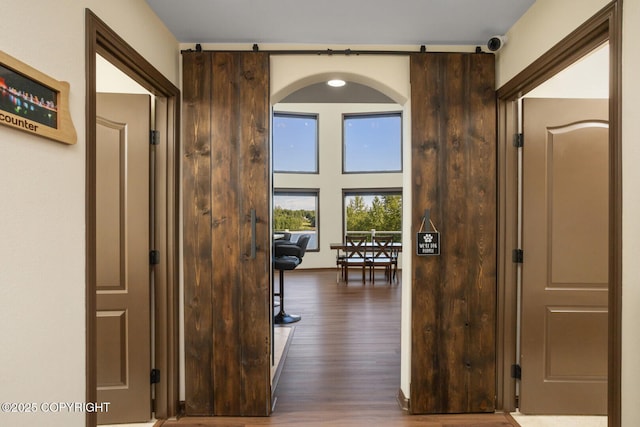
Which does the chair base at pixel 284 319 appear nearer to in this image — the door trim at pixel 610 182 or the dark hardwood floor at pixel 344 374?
the dark hardwood floor at pixel 344 374

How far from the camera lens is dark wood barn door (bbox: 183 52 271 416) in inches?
98.1

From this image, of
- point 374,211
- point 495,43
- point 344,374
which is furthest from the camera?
point 374,211

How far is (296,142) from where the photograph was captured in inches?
353

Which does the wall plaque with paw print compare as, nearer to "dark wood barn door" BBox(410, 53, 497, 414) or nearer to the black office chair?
"dark wood barn door" BBox(410, 53, 497, 414)

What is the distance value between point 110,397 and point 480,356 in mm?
2430

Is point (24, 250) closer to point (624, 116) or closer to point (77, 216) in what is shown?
point (77, 216)

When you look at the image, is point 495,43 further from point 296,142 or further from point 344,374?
point 296,142

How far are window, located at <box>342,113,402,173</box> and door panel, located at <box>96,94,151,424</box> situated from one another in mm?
6908

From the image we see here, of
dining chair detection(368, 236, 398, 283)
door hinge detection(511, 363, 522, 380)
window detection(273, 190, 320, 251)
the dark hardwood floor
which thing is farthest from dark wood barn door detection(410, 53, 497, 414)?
window detection(273, 190, 320, 251)

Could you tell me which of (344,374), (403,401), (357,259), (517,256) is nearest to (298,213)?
(357,259)

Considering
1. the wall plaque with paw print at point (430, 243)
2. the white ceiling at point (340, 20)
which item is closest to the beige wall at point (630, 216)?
the white ceiling at point (340, 20)

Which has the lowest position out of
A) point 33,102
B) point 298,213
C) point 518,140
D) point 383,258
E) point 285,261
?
point 383,258

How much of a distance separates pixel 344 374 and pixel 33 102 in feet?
9.21

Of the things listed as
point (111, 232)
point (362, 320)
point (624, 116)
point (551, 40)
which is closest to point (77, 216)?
point (111, 232)
